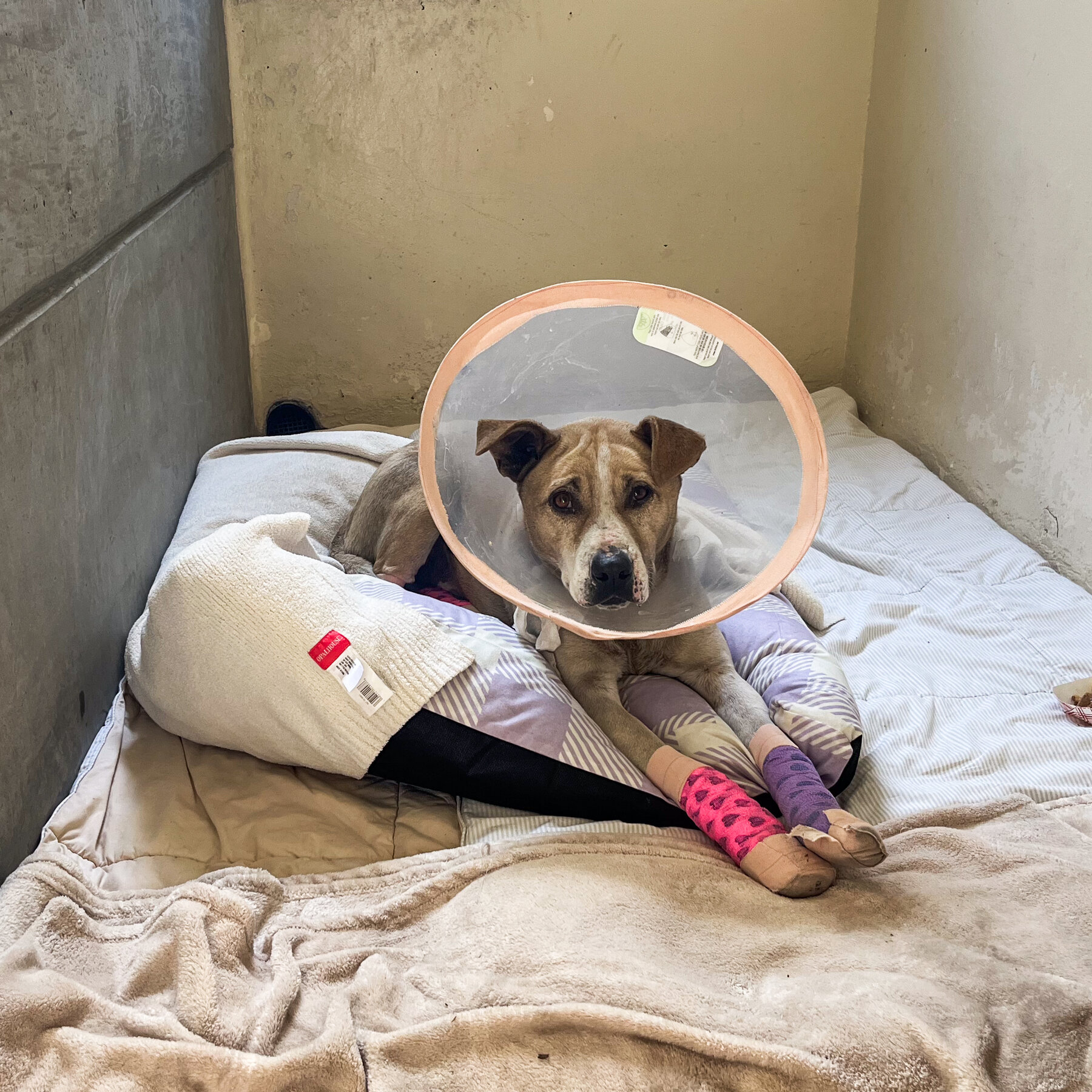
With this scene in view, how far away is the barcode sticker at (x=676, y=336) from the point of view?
5.90 feet

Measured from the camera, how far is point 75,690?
1.82m

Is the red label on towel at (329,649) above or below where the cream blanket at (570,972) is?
above

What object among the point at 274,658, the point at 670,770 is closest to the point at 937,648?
the point at 670,770

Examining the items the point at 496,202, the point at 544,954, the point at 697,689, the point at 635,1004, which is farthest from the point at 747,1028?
the point at 496,202

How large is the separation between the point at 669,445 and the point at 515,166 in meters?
2.40

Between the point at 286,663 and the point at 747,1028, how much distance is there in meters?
0.95

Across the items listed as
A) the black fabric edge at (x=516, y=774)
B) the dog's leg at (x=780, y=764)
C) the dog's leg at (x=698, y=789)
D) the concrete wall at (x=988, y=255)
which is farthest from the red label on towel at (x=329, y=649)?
the concrete wall at (x=988, y=255)

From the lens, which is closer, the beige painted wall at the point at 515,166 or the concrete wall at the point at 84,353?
the concrete wall at the point at 84,353

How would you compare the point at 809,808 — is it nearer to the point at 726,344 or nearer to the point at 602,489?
the point at 602,489

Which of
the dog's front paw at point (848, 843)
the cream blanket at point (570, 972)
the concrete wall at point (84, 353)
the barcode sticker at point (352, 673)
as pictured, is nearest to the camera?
the cream blanket at point (570, 972)

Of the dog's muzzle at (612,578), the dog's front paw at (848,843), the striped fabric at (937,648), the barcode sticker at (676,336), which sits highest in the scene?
the barcode sticker at (676,336)

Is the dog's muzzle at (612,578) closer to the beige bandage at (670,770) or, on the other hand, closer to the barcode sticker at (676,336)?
the beige bandage at (670,770)

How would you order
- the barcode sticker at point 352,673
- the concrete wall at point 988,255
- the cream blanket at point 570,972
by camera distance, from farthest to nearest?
the concrete wall at point 988,255 → the barcode sticker at point 352,673 → the cream blanket at point 570,972

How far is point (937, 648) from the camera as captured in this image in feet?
7.56
